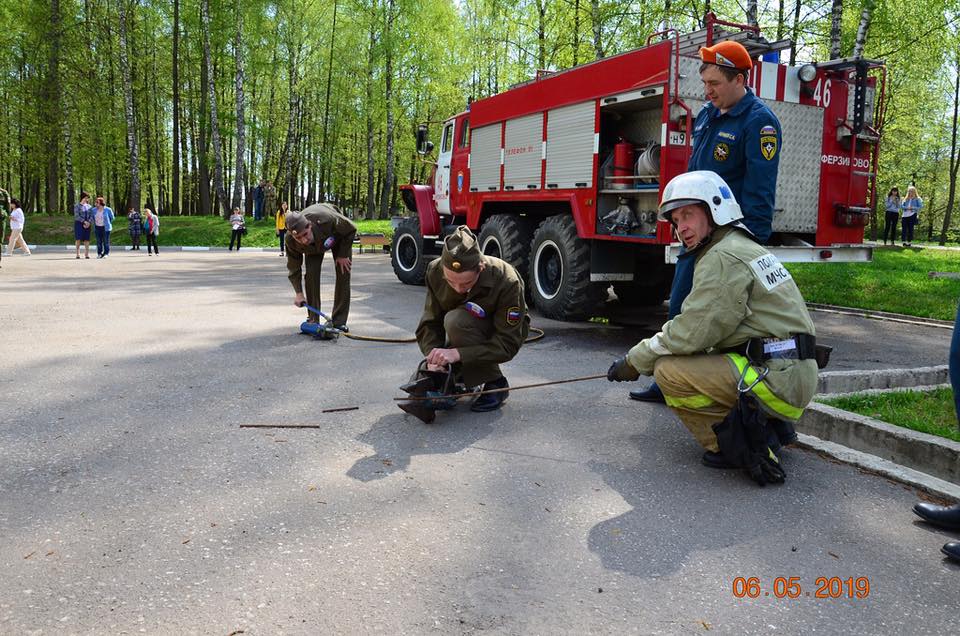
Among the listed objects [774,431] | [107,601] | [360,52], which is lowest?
[107,601]

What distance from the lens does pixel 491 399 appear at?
Result: 511 cm

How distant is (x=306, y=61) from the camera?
39.0 meters

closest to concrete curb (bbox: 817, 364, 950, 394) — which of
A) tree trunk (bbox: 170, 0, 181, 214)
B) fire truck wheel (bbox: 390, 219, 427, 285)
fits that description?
fire truck wheel (bbox: 390, 219, 427, 285)

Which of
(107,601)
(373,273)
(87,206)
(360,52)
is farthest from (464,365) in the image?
(360,52)

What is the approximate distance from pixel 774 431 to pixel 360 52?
35.7 metres

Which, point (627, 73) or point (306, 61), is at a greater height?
point (306, 61)

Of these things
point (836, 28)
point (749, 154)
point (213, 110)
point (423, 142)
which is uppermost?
point (213, 110)

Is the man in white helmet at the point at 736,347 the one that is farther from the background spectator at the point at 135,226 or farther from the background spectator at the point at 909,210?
the background spectator at the point at 135,226

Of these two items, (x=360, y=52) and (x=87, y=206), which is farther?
(x=360, y=52)

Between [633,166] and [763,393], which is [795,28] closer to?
[633,166]

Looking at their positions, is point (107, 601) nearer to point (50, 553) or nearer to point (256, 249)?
point (50, 553)

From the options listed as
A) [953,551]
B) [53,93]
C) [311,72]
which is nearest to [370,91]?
[311,72]

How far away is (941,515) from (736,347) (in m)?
1.12
